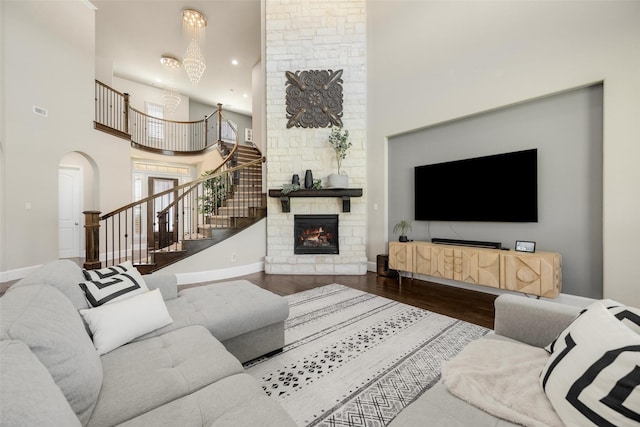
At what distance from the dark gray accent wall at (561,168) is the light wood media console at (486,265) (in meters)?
0.29

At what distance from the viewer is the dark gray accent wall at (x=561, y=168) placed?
9.52 ft

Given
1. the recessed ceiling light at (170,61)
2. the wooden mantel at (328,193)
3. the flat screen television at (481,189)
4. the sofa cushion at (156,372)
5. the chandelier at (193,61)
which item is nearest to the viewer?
the sofa cushion at (156,372)

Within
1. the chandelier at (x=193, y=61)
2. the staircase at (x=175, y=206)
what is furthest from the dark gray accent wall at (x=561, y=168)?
the chandelier at (x=193, y=61)

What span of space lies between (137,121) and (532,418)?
34.0 ft

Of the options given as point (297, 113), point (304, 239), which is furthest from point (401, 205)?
point (297, 113)

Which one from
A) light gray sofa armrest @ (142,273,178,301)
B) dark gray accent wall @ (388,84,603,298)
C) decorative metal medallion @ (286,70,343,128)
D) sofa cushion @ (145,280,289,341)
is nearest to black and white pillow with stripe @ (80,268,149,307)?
light gray sofa armrest @ (142,273,178,301)

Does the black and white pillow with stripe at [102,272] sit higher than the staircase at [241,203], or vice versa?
the staircase at [241,203]

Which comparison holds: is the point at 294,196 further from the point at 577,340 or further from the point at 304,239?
the point at 577,340

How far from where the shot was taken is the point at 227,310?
1.93 metres

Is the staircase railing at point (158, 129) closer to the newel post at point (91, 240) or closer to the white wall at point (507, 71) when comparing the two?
the newel post at point (91, 240)

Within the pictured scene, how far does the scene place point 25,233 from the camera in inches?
173

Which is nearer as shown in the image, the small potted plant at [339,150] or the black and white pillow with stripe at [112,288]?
the black and white pillow with stripe at [112,288]

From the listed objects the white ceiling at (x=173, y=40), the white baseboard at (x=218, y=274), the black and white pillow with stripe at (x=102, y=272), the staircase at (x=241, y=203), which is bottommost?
the white baseboard at (x=218, y=274)

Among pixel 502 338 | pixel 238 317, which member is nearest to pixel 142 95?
pixel 238 317
